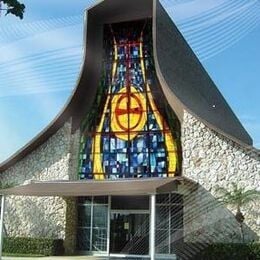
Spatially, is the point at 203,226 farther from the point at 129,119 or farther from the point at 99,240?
the point at 129,119

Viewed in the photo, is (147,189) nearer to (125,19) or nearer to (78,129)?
(78,129)

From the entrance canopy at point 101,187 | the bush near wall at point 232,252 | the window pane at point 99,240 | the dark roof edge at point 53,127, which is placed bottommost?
the bush near wall at point 232,252

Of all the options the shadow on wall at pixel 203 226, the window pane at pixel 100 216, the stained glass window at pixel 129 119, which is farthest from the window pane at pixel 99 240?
the shadow on wall at pixel 203 226

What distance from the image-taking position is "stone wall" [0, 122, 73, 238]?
988 inches

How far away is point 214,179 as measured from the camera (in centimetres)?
2225

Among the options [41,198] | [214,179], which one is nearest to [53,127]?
[41,198]

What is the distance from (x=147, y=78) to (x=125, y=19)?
293 cm

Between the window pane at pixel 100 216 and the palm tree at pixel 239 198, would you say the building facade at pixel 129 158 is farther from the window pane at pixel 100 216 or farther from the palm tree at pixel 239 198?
the palm tree at pixel 239 198

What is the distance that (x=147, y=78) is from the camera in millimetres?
25156

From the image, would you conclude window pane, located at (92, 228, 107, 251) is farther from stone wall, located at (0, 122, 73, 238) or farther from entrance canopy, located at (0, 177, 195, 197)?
entrance canopy, located at (0, 177, 195, 197)

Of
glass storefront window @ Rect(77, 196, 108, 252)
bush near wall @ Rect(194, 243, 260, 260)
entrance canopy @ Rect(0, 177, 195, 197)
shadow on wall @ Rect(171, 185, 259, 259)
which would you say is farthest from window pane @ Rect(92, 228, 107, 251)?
bush near wall @ Rect(194, 243, 260, 260)

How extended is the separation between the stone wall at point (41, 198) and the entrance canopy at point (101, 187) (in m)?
1.71

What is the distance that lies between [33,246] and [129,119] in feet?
21.7

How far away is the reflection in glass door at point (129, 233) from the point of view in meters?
23.9
